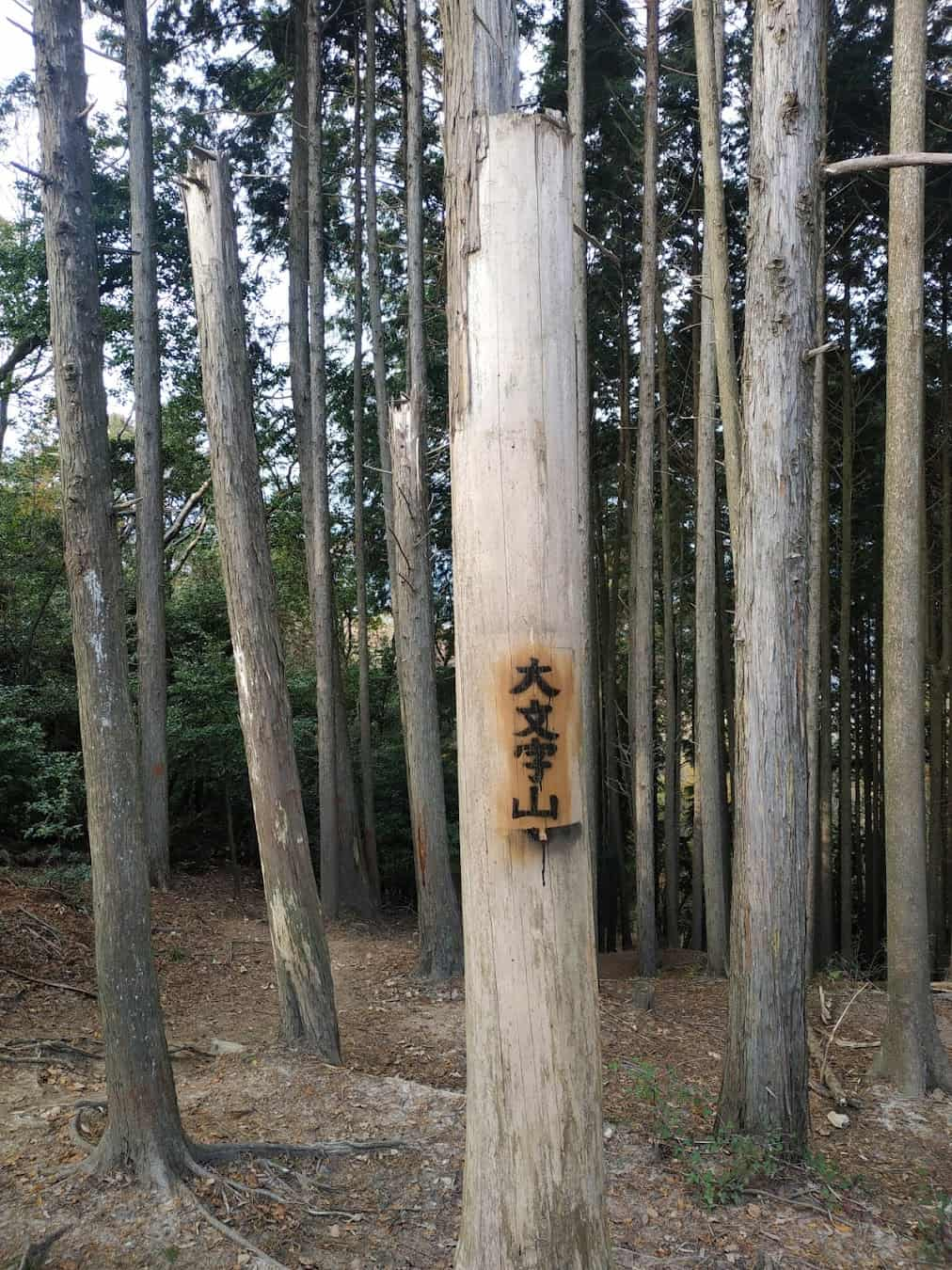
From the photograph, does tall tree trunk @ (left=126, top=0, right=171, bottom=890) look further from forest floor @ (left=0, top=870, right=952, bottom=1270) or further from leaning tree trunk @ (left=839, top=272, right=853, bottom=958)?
leaning tree trunk @ (left=839, top=272, right=853, bottom=958)

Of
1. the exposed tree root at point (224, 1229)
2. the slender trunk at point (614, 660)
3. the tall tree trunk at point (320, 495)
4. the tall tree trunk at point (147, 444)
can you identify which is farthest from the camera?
the slender trunk at point (614, 660)

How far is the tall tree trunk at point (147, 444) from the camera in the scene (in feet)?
34.5

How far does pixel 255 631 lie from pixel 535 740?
3.54 meters

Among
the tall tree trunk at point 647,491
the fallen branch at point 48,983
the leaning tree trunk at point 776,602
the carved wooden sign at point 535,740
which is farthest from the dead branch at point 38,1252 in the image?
the tall tree trunk at point 647,491

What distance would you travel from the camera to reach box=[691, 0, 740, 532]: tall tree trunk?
21.0ft

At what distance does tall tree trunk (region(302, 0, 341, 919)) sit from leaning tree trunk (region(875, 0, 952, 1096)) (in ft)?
22.4

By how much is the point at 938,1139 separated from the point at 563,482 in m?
5.12

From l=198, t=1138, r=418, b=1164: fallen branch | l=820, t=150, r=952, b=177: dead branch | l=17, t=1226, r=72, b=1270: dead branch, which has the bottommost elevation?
l=198, t=1138, r=418, b=1164: fallen branch

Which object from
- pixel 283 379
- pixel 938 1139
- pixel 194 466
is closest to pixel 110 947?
pixel 938 1139

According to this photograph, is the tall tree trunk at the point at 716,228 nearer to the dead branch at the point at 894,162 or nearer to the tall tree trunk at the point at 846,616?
the dead branch at the point at 894,162

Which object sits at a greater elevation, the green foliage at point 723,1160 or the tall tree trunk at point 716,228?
the tall tree trunk at point 716,228

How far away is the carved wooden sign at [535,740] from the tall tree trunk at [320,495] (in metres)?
8.90

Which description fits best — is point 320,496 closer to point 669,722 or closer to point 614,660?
point 669,722

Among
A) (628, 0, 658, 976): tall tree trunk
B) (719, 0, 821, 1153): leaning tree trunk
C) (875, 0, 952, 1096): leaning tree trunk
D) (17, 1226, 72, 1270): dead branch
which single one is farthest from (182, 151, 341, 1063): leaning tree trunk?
(628, 0, 658, 976): tall tree trunk
